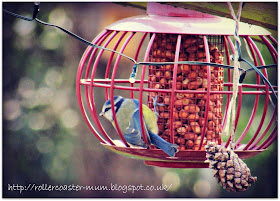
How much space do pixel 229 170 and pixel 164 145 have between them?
→ 18.6 inches

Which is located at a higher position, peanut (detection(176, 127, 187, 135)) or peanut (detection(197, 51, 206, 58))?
peanut (detection(197, 51, 206, 58))

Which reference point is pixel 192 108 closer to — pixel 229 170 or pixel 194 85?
pixel 194 85

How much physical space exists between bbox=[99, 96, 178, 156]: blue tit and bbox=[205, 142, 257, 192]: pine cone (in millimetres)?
368

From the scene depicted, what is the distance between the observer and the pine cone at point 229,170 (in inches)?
84.0

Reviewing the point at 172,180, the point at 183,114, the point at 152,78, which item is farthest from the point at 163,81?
the point at 172,180

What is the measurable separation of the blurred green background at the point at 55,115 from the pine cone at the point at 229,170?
Answer: 293 cm

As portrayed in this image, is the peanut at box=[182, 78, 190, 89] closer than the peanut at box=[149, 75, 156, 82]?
Yes

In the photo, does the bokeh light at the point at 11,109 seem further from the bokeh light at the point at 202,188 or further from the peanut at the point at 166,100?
the peanut at the point at 166,100

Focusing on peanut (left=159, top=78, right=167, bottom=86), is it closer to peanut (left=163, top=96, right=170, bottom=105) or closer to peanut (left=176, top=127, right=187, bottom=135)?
peanut (left=163, top=96, right=170, bottom=105)

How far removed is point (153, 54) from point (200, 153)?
637 millimetres

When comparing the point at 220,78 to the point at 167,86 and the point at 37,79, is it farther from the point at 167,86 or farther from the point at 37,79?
the point at 37,79

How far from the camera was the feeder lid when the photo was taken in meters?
2.52

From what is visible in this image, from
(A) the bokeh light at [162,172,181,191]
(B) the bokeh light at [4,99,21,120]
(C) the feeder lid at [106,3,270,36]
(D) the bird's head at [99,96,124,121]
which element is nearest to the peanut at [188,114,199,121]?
(D) the bird's head at [99,96,124,121]

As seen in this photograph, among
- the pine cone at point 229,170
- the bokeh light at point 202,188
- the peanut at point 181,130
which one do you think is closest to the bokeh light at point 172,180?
the bokeh light at point 202,188
